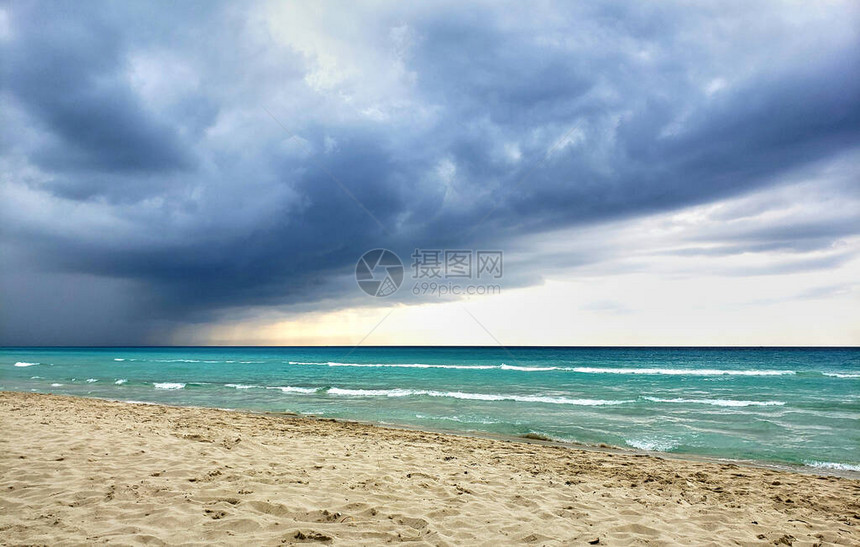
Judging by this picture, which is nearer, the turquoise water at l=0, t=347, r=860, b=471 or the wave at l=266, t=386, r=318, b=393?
the turquoise water at l=0, t=347, r=860, b=471

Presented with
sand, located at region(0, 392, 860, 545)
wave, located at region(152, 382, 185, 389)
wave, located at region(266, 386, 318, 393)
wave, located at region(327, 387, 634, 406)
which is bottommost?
wave, located at region(152, 382, 185, 389)

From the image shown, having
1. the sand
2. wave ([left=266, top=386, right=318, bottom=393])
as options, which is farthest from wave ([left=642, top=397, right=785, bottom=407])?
wave ([left=266, top=386, right=318, bottom=393])

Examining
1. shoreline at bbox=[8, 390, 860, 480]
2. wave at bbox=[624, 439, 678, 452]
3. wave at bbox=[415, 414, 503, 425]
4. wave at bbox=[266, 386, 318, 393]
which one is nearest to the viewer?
shoreline at bbox=[8, 390, 860, 480]

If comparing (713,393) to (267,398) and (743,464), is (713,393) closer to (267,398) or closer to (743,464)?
(743,464)

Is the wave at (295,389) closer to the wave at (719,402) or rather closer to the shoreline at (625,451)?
the shoreline at (625,451)

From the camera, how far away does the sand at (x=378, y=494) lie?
459 cm

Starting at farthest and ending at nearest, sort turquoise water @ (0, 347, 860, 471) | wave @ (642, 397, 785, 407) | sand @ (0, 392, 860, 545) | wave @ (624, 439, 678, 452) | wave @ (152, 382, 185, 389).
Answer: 1. wave @ (152, 382, 185, 389)
2. wave @ (642, 397, 785, 407)
3. turquoise water @ (0, 347, 860, 471)
4. wave @ (624, 439, 678, 452)
5. sand @ (0, 392, 860, 545)

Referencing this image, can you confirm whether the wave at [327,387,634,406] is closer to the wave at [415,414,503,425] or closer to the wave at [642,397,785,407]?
the wave at [642,397,785,407]

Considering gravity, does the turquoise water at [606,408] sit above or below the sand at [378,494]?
below

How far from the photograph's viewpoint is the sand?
459cm

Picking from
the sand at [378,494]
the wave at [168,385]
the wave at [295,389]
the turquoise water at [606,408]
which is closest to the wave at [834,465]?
the turquoise water at [606,408]

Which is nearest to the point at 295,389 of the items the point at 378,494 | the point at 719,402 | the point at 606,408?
the point at 606,408

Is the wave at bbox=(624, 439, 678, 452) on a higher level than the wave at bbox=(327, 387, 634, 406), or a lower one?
higher

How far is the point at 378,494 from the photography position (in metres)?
5.80
